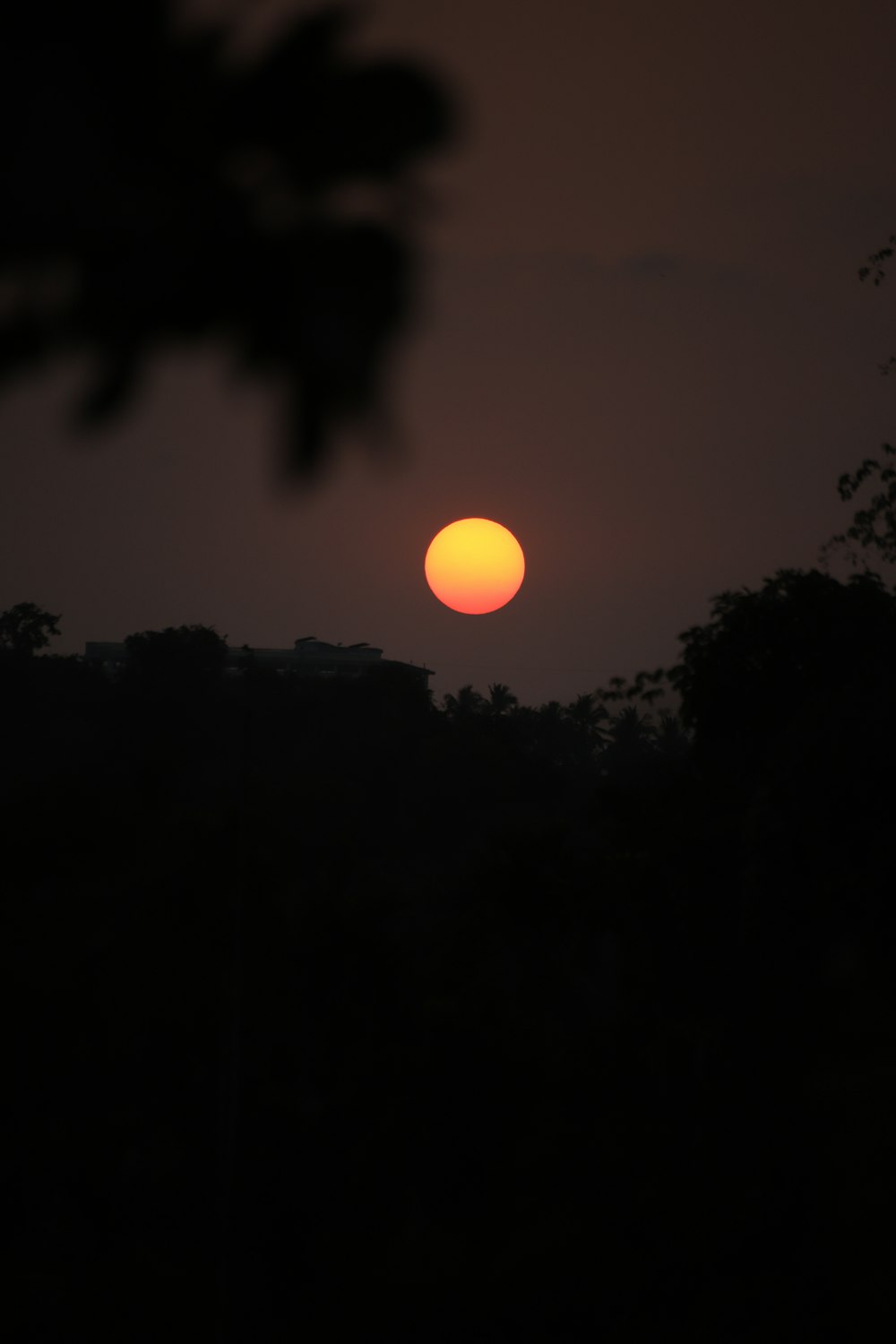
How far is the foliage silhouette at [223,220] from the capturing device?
1.90 meters

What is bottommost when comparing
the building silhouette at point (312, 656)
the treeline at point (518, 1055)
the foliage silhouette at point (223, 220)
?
the treeline at point (518, 1055)

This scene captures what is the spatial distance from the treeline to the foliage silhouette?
478 inches

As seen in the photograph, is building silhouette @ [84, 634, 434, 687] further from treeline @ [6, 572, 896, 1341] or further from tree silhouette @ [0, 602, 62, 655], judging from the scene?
treeline @ [6, 572, 896, 1341]

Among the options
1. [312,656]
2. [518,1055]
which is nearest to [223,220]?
[518,1055]

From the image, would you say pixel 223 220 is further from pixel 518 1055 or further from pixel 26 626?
pixel 26 626

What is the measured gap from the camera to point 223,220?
2068 mm

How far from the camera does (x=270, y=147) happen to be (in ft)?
6.84

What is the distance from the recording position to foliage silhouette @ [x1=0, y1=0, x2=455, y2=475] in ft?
6.23

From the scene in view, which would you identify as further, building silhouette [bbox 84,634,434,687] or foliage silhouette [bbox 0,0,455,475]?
building silhouette [bbox 84,634,434,687]

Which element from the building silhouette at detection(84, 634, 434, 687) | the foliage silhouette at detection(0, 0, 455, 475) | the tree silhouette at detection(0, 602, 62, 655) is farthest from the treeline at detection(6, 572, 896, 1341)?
the building silhouette at detection(84, 634, 434, 687)

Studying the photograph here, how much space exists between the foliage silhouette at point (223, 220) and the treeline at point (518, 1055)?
1215 cm

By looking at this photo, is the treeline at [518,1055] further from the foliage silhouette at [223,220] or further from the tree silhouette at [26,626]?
the tree silhouette at [26,626]

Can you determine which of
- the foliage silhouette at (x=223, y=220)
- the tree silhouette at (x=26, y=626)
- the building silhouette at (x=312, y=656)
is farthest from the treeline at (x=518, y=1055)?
the building silhouette at (x=312, y=656)

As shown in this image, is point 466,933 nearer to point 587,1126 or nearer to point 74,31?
point 587,1126
